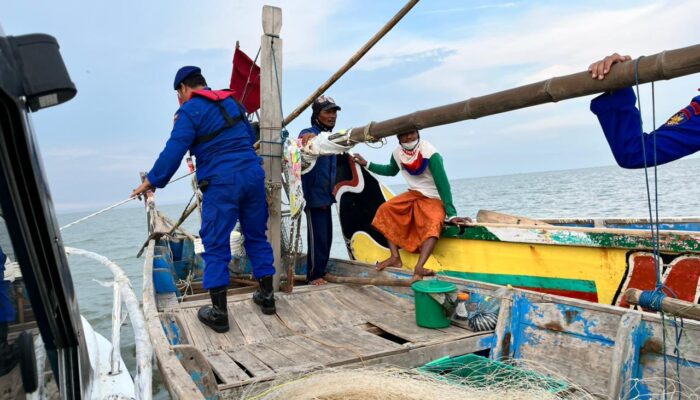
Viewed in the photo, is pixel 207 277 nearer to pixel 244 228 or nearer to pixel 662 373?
pixel 244 228

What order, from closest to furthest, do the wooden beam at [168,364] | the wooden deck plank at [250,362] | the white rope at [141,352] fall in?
the white rope at [141,352] < the wooden beam at [168,364] < the wooden deck plank at [250,362]

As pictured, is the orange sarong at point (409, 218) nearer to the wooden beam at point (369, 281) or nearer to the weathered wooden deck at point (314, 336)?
the wooden beam at point (369, 281)

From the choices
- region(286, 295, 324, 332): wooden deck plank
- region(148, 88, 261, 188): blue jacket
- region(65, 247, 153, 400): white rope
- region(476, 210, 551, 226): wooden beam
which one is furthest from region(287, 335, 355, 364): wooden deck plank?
region(476, 210, 551, 226): wooden beam

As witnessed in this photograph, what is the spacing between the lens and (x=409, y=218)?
5.50 metres

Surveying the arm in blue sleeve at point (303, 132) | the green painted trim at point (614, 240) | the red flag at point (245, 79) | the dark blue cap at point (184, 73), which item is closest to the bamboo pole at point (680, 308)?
the green painted trim at point (614, 240)

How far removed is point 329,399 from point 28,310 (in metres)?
1.40

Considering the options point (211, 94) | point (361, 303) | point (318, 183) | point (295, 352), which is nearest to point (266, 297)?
point (361, 303)

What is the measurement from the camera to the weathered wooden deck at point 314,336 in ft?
10.5

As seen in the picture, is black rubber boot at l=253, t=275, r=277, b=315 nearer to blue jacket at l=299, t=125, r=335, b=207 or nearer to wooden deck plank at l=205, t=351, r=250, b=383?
wooden deck plank at l=205, t=351, r=250, b=383

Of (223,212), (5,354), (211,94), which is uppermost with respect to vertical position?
(211,94)

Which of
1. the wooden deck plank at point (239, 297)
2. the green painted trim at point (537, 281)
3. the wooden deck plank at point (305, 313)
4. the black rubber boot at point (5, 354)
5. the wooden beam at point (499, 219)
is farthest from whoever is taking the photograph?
the wooden beam at point (499, 219)

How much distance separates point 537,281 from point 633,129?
208cm

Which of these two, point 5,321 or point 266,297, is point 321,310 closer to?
point 266,297

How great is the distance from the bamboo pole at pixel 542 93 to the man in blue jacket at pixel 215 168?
4.72ft
